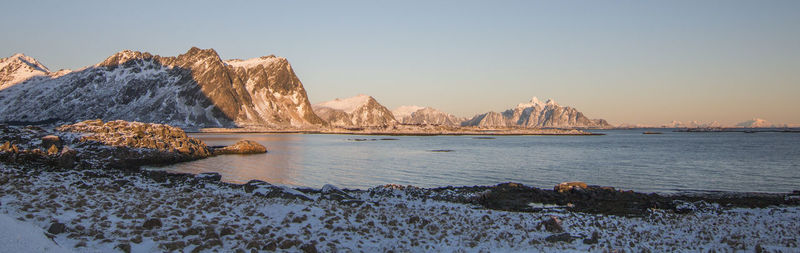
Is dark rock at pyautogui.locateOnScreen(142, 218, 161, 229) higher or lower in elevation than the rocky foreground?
higher

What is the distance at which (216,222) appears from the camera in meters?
13.9

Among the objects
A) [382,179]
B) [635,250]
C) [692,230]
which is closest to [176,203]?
[635,250]

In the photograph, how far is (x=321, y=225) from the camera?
14523mm

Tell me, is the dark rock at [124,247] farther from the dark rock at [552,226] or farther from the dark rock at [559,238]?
the dark rock at [552,226]

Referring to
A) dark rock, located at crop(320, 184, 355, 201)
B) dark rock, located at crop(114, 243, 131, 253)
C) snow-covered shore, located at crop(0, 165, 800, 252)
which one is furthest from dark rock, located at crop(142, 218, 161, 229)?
dark rock, located at crop(320, 184, 355, 201)

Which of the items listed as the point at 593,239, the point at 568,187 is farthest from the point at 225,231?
the point at 568,187

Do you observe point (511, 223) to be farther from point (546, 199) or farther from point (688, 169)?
point (688, 169)

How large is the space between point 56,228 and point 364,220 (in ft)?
27.9

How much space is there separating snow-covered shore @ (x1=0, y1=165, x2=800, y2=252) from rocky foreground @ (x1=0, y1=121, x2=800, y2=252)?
40mm

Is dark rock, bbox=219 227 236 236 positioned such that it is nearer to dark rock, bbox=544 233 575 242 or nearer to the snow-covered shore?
the snow-covered shore

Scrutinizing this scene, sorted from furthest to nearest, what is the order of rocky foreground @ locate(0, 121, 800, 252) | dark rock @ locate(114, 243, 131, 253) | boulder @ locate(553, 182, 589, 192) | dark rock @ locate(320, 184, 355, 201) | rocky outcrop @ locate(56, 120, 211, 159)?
rocky outcrop @ locate(56, 120, 211, 159) < boulder @ locate(553, 182, 589, 192) < dark rock @ locate(320, 184, 355, 201) < rocky foreground @ locate(0, 121, 800, 252) < dark rock @ locate(114, 243, 131, 253)

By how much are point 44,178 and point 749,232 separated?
2844 centimetres

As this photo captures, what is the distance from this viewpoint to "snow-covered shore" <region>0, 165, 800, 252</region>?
39.9 feet

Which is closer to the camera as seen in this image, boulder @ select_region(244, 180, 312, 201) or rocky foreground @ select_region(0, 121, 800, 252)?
rocky foreground @ select_region(0, 121, 800, 252)
